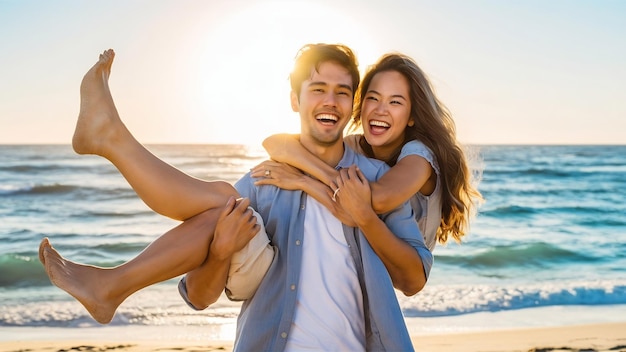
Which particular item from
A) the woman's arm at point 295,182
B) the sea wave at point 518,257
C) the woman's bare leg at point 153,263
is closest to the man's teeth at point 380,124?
the woman's arm at point 295,182

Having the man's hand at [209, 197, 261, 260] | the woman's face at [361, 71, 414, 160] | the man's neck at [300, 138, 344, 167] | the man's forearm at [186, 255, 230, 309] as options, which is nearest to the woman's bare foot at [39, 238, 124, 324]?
the man's forearm at [186, 255, 230, 309]

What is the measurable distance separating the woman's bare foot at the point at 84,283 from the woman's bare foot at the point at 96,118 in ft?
1.75

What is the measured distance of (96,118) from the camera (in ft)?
11.1

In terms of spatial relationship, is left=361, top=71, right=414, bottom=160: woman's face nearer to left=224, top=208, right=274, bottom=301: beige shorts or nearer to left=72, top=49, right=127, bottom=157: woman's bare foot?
left=224, top=208, right=274, bottom=301: beige shorts

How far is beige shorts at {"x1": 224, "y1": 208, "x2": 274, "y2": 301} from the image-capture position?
3252 mm

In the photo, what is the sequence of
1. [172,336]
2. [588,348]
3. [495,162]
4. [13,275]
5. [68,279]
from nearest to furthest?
[68,279] < [588,348] < [172,336] < [13,275] < [495,162]

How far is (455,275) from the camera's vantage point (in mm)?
10688

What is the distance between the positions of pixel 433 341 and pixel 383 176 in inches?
144

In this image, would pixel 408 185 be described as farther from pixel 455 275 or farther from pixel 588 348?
pixel 455 275

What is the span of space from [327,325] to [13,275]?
336 inches

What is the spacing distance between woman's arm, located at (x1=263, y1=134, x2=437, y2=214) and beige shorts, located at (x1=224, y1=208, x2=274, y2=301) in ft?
1.34

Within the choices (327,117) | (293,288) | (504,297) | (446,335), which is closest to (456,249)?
(504,297)

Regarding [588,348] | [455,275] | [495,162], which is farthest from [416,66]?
[495,162]

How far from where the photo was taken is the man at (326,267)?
3.26 m
